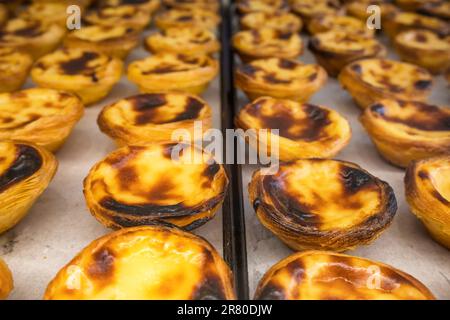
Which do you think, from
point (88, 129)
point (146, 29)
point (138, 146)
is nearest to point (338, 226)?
point (138, 146)

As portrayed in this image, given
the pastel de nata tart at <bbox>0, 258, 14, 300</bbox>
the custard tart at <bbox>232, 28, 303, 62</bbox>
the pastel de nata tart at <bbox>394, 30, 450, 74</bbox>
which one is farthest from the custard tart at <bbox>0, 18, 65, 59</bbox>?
the pastel de nata tart at <bbox>394, 30, 450, 74</bbox>

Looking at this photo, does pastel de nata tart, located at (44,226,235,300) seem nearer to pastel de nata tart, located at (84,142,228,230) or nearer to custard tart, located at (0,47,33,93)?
pastel de nata tart, located at (84,142,228,230)

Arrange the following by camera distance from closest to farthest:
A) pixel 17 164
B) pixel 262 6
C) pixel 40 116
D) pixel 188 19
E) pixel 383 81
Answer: pixel 17 164 < pixel 40 116 < pixel 383 81 < pixel 188 19 < pixel 262 6

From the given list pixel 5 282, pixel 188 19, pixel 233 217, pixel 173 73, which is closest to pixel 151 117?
pixel 173 73

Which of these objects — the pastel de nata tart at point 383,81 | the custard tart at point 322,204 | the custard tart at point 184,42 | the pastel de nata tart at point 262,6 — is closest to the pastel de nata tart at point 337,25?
the pastel de nata tart at point 262,6

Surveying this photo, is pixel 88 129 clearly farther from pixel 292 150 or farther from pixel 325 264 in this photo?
pixel 325 264

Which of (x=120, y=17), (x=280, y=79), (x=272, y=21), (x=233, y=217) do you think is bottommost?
(x=233, y=217)

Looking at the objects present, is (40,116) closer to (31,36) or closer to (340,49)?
(31,36)
